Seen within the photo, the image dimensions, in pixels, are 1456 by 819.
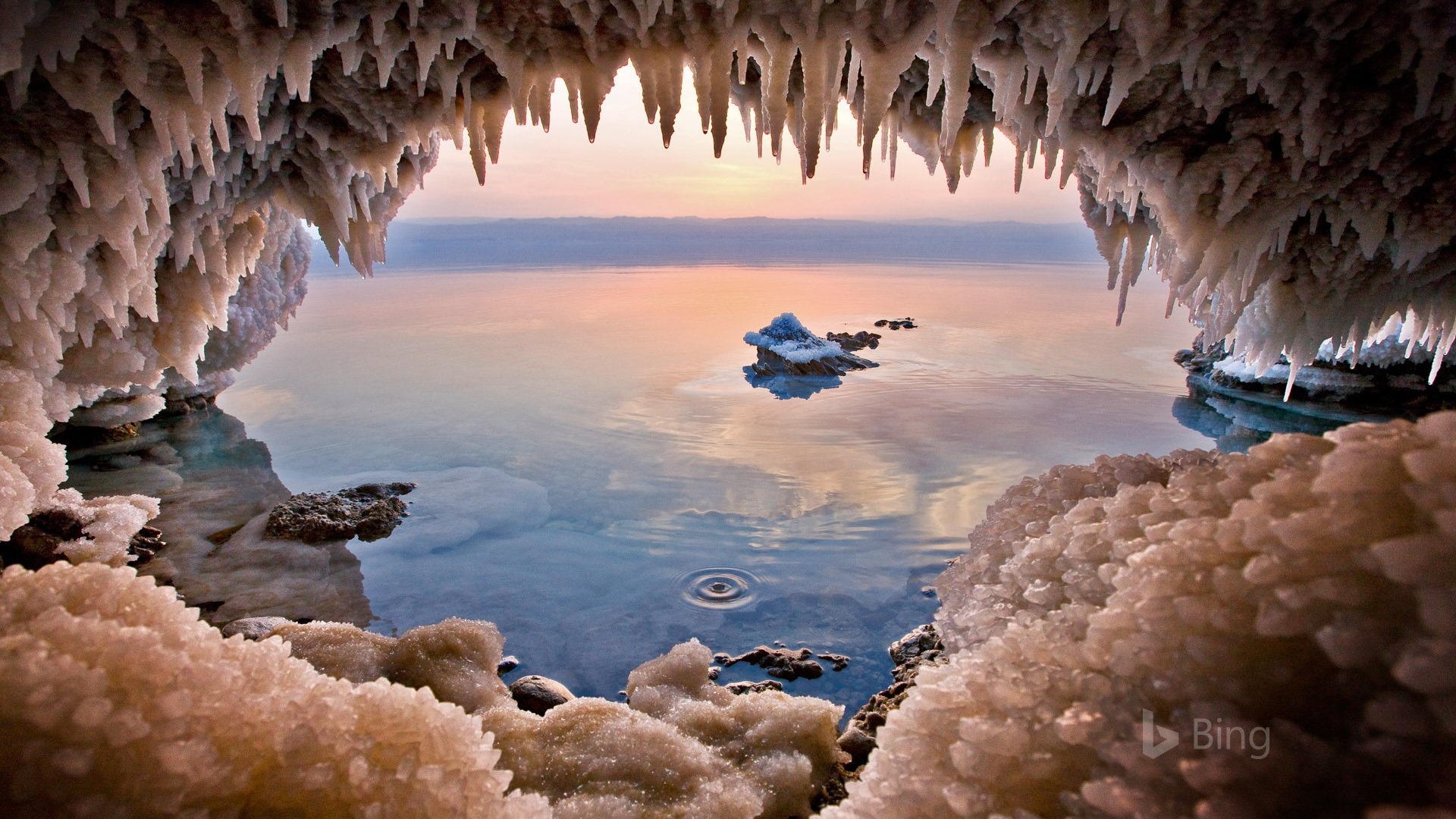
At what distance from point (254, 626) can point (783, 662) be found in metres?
4.45

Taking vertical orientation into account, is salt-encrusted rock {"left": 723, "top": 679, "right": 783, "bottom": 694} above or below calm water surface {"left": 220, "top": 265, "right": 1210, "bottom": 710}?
above

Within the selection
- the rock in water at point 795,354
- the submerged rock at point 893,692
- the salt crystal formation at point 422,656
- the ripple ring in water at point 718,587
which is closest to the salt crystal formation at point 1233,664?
the submerged rock at point 893,692

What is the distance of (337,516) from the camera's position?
30.1ft

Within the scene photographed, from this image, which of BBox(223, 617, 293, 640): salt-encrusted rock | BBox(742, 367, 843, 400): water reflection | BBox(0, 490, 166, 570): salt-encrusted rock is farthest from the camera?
BBox(742, 367, 843, 400): water reflection

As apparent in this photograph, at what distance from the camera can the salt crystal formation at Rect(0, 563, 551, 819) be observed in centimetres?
146

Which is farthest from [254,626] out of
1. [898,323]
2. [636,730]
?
[898,323]

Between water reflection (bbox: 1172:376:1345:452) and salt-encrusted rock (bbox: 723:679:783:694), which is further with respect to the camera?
water reflection (bbox: 1172:376:1345:452)

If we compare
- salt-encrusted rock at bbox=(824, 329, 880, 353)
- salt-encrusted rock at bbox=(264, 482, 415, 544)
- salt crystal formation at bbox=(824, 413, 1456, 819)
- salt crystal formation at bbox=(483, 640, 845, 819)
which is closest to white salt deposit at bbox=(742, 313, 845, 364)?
salt-encrusted rock at bbox=(824, 329, 880, 353)

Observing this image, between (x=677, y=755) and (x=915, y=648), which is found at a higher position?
(x=677, y=755)

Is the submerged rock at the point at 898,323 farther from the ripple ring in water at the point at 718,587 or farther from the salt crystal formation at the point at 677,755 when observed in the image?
the salt crystal formation at the point at 677,755

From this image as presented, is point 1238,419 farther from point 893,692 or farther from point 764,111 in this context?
point 764,111

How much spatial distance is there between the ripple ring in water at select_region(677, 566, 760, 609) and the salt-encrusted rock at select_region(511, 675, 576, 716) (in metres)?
2.40

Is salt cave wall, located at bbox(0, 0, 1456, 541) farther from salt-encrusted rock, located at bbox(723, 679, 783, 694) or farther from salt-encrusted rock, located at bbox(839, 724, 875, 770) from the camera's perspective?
salt-encrusted rock, located at bbox(723, 679, 783, 694)

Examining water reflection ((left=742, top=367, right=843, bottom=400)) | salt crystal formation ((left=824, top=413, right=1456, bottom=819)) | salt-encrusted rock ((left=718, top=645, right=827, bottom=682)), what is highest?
salt crystal formation ((left=824, top=413, right=1456, bottom=819))
